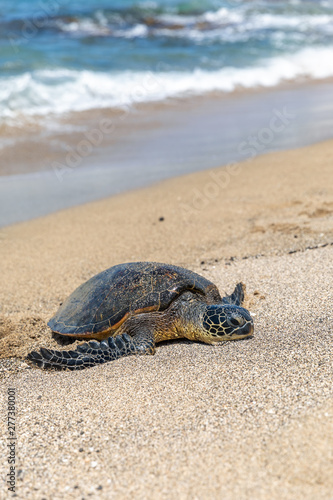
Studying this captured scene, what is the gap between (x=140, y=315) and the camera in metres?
3.38

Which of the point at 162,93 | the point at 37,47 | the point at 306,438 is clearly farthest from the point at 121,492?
the point at 37,47

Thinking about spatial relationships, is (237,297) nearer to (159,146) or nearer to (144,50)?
(159,146)

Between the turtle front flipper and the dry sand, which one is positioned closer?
the dry sand

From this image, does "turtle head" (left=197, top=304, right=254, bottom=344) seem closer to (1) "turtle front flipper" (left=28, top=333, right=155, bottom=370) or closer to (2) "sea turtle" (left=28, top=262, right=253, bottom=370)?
(2) "sea turtle" (left=28, top=262, right=253, bottom=370)

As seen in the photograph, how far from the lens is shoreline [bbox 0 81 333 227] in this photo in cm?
679

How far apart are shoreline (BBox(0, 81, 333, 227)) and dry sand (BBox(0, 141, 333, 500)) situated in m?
1.44

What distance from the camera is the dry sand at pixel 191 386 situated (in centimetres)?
201

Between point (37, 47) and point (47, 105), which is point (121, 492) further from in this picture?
point (37, 47)

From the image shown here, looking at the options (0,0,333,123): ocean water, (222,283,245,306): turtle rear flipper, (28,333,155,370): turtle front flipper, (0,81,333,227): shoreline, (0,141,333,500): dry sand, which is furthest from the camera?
(0,0,333,123): ocean water

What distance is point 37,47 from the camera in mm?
15906

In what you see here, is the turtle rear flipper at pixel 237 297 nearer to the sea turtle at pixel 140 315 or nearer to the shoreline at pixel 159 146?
the sea turtle at pixel 140 315

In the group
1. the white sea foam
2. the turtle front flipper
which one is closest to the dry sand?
the turtle front flipper

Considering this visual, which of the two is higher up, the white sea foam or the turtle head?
the turtle head

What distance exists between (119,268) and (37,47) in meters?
14.3
